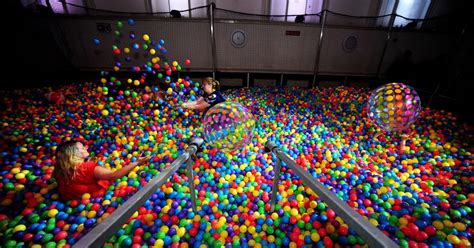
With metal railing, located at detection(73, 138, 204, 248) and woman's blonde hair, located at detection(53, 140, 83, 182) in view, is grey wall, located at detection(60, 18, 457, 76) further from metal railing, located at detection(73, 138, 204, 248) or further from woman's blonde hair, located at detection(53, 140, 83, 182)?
metal railing, located at detection(73, 138, 204, 248)

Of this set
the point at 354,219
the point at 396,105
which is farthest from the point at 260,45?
the point at 354,219

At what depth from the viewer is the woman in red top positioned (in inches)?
57.9

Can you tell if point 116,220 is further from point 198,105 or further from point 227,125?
point 198,105

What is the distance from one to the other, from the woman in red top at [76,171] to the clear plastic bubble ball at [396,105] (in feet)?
8.54

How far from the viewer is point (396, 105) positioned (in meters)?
2.14

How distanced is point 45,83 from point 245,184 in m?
5.87

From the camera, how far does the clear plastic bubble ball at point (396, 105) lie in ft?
6.97

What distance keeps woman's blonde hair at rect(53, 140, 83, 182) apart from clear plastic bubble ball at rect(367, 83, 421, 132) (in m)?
3.11

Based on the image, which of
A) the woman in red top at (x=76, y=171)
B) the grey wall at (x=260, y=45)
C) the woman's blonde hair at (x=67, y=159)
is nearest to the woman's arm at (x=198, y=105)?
the woman in red top at (x=76, y=171)

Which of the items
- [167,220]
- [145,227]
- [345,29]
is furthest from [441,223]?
[345,29]

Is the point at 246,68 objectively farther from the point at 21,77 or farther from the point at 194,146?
the point at 21,77

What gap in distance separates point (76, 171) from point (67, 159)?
0.13 meters

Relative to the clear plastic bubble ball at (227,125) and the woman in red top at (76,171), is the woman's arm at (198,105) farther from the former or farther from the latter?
the woman in red top at (76,171)

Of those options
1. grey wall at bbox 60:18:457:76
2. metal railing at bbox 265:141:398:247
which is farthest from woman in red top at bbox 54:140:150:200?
grey wall at bbox 60:18:457:76
